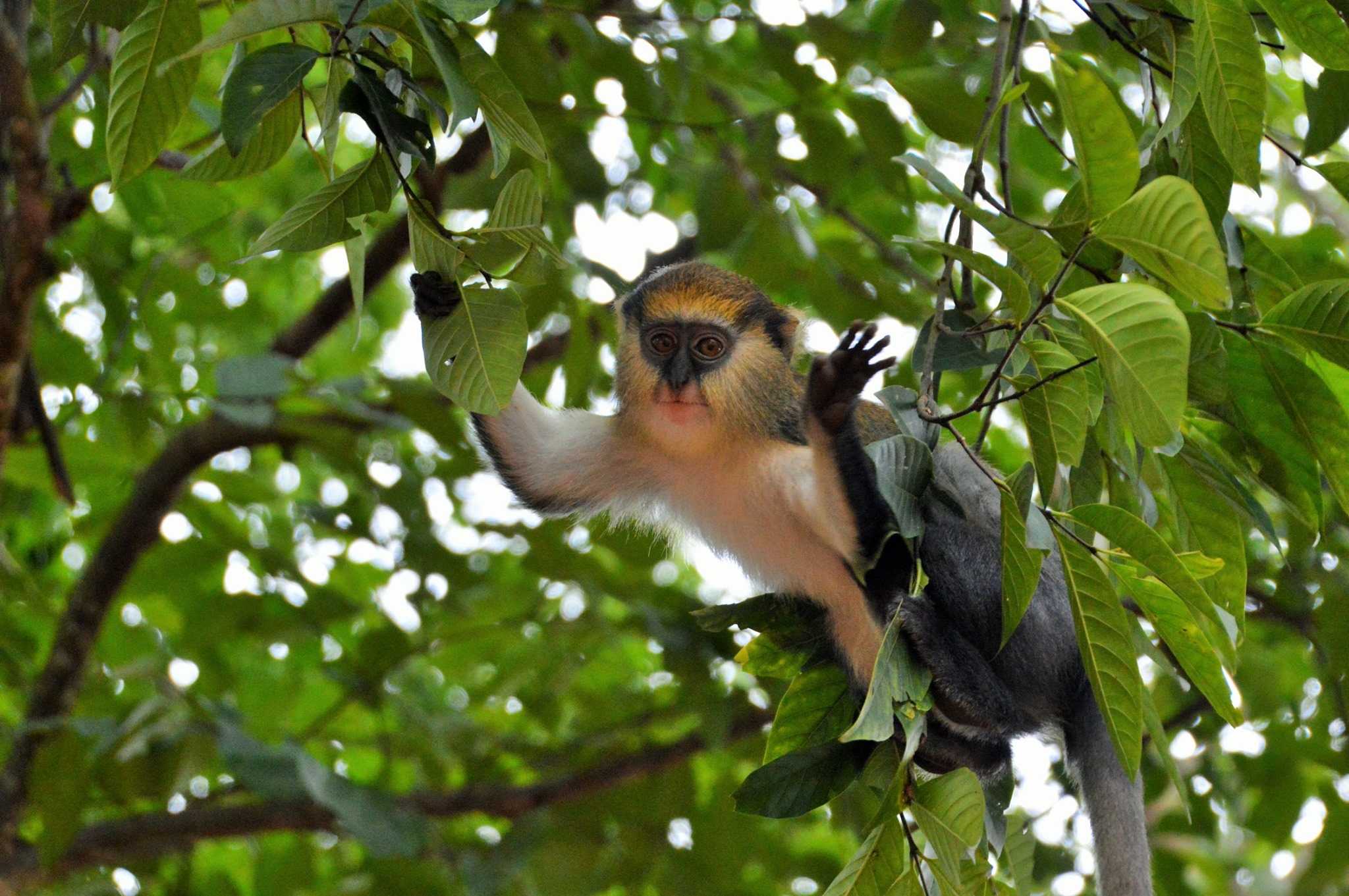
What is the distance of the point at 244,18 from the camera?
1.55m

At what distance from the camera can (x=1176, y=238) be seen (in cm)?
148

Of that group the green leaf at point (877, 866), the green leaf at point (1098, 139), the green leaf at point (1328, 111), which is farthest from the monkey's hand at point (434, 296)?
the green leaf at point (1328, 111)

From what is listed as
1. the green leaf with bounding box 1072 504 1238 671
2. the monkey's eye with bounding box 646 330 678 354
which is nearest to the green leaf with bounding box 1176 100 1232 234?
the green leaf with bounding box 1072 504 1238 671

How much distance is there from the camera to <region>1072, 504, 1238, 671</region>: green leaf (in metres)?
1.71

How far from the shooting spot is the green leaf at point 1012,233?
1.59m

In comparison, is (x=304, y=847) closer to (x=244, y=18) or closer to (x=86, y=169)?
(x=86, y=169)

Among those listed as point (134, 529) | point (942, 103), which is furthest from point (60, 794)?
point (942, 103)

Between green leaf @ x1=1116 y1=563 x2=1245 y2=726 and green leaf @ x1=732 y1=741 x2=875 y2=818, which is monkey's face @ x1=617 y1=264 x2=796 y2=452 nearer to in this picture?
green leaf @ x1=732 y1=741 x2=875 y2=818

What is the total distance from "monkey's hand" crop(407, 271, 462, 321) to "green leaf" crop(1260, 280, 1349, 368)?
124cm

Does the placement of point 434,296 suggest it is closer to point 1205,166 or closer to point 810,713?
point 810,713

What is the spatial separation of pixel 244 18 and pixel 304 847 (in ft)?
14.3

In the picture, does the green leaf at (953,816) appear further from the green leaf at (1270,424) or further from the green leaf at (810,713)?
the green leaf at (1270,424)

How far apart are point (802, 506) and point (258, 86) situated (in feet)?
6.00

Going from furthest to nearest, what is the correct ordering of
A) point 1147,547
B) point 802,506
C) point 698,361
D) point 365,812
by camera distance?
1. point 365,812
2. point 698,361
3. point 802,506
4. point 1147,547
